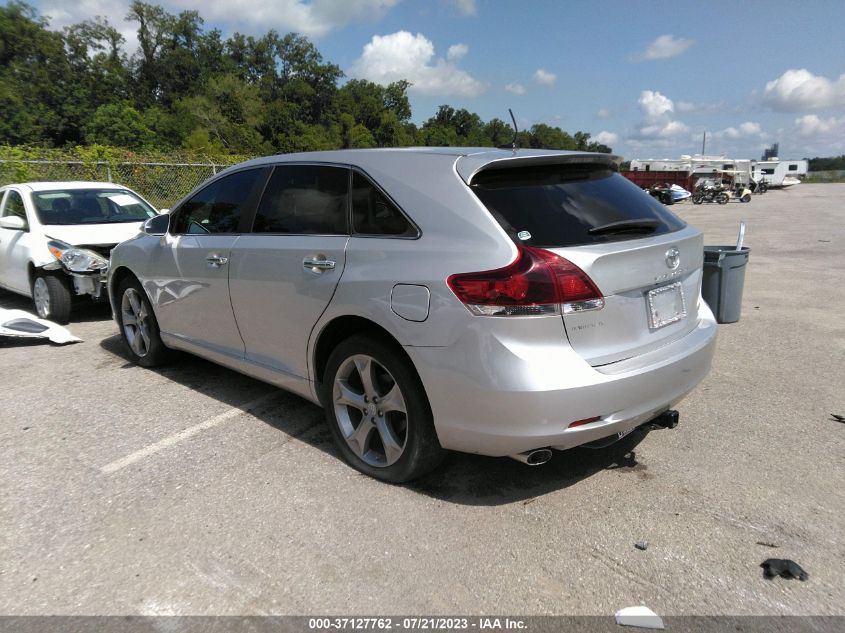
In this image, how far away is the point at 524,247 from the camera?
8.86 feet

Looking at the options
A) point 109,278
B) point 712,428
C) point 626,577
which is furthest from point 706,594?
point 109,278

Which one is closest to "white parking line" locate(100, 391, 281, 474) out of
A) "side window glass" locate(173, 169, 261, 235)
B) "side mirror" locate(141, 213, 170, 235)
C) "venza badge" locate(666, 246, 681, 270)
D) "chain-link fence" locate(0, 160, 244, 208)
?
"side window glass" locate(173, 169, 261, 235)

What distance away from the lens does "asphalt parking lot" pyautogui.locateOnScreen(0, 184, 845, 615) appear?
2.45 meters

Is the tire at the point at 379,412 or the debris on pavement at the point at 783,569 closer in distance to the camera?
the debris on pavement at the point at 783,569

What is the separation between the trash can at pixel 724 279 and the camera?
6188mm

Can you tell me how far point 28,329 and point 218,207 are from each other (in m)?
3.24

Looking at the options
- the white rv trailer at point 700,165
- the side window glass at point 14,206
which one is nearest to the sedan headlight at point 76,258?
the side window glass at point 14,206

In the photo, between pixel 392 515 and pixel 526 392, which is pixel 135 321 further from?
pixel 526 392

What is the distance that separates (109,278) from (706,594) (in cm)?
527

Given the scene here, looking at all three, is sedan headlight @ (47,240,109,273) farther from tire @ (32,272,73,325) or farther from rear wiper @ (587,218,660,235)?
rear wiper @ (587,218,660,235)

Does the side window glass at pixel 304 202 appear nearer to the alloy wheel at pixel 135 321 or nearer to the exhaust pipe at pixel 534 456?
the exhaust pipe at pixel 534 456

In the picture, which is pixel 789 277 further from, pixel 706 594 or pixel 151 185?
pixel 151 185

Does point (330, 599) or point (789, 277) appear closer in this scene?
point (330, 599)

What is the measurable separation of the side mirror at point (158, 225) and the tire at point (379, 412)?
7.43 feet
